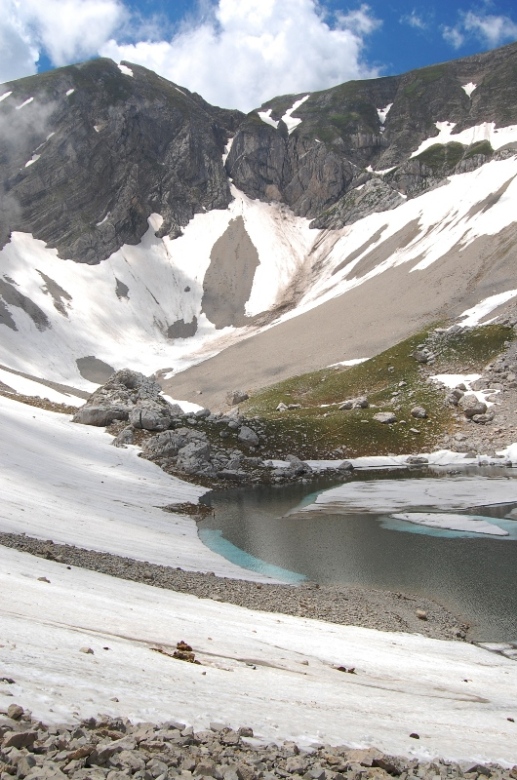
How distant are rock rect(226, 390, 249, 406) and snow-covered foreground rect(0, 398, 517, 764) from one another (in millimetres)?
69228

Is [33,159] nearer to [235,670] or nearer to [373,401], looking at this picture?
[373,401]

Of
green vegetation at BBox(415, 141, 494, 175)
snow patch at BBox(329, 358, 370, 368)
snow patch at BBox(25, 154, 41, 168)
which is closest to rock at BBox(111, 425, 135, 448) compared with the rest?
snow patch at BBox(329, 358, 370, 368)

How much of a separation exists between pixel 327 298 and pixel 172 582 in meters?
126

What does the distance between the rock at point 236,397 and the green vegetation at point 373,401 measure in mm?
3147

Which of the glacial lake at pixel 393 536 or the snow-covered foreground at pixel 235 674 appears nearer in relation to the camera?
the snow-covered foreground at pixel 235 674

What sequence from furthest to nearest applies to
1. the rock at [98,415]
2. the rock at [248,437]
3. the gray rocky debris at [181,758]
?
the rock at [248,437] < the rock at [98,415] < the gray rocky debris at [181,758]

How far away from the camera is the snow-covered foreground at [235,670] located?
8.11m

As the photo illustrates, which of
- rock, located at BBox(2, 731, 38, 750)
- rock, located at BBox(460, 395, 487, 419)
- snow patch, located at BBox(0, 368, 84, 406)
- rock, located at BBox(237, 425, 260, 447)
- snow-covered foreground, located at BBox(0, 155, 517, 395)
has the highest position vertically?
snow-covered foreground, located at BBox(0, 155, 517, 395)

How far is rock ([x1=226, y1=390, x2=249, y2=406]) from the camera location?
310ft

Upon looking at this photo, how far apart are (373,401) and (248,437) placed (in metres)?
23.2

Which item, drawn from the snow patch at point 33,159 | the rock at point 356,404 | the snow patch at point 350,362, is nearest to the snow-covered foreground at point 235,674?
the rock at point 356,404

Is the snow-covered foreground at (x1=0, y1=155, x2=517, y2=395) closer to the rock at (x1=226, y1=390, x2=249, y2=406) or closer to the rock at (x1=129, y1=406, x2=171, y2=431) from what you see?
the rock at (x1=226, y1=390, x2=249, y2=406)

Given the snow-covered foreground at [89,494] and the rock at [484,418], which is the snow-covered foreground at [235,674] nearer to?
the snow-covered foreground at [89,494]

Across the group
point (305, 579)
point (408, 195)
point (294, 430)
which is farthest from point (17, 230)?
point (305, 579)
